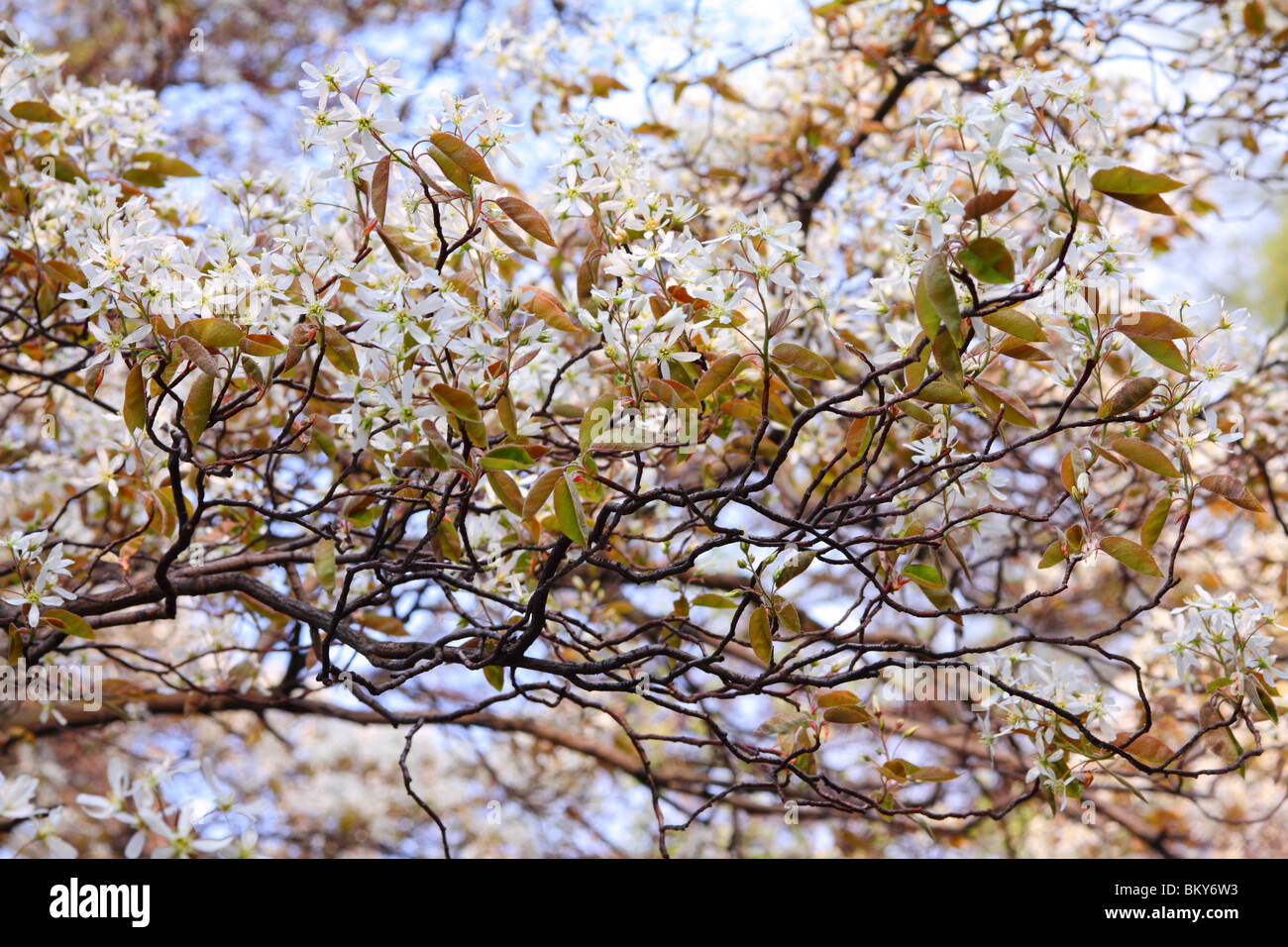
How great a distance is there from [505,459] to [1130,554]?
0.77m

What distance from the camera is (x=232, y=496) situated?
179 cm

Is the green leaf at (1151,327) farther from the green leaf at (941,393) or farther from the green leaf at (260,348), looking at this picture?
the green leaf at (260,348)

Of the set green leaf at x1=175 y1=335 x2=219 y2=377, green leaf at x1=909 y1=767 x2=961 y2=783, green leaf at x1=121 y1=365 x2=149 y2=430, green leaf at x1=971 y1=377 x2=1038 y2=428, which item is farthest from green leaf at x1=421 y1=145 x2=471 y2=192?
green leaf at x1=909 y1=767 x2=961 y2=783

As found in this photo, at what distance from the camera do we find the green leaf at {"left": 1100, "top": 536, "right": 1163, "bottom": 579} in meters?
1.20

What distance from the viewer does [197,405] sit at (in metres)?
1.17

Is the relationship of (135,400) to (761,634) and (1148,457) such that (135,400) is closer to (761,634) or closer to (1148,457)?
(761,634)

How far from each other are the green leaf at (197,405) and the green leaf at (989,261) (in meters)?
0.88

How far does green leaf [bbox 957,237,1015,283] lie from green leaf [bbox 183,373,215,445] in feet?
2.88

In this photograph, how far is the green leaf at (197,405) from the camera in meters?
1.17

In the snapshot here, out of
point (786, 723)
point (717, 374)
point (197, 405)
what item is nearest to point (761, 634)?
point (786, 723)

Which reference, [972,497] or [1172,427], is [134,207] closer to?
[972,497]

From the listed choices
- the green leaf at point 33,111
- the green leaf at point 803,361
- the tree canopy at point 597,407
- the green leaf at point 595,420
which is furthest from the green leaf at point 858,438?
the green leaf at point 33,111

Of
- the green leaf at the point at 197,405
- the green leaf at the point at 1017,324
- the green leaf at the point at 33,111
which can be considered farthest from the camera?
the green leaf at the point at 33,111
